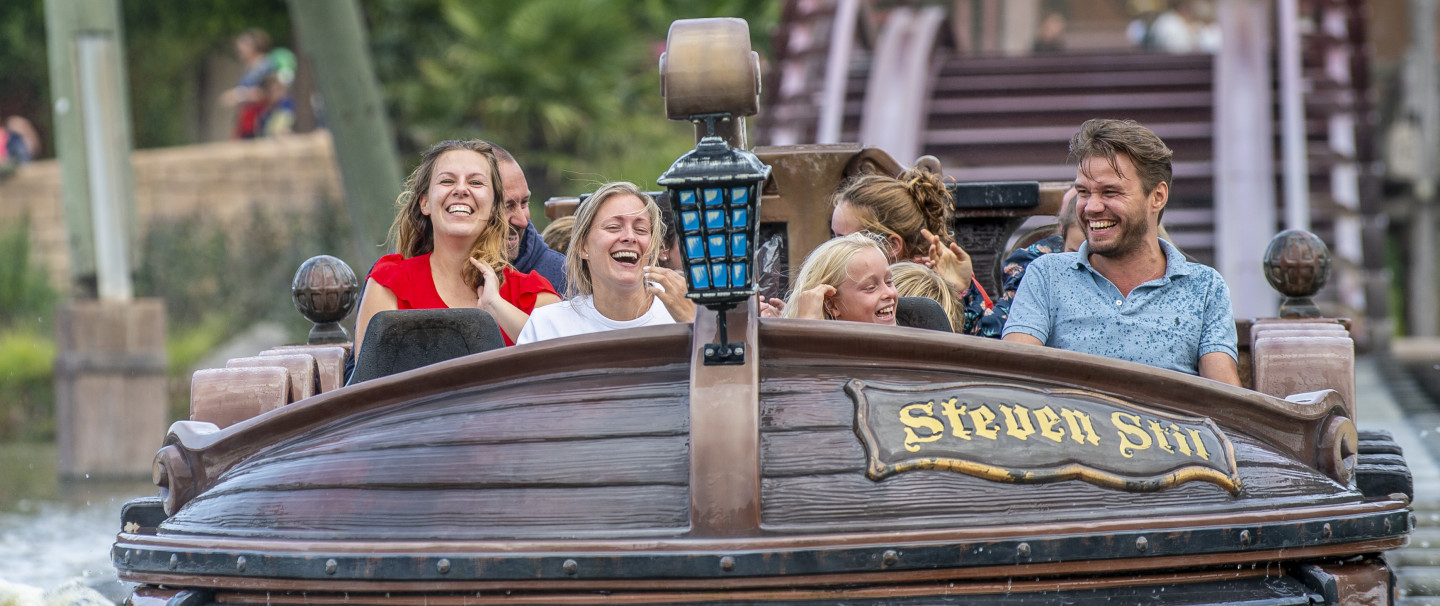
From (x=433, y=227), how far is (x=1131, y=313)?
1.43 metres

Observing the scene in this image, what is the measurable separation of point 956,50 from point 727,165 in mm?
9540

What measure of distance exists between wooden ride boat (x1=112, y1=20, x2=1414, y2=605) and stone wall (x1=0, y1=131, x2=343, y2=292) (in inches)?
471

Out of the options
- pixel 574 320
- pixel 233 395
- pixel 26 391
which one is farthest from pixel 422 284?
pixel 26 391

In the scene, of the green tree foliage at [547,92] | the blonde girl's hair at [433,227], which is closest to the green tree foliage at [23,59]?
the green tree foliage at [547,92]

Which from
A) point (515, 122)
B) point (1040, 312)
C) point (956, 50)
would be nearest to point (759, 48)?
point (515, 122)

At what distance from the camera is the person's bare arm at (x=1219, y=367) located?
2.59 meters

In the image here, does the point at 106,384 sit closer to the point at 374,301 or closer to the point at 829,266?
the point at 374,301

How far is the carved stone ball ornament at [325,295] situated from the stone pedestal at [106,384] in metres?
5.95

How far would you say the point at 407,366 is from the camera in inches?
101

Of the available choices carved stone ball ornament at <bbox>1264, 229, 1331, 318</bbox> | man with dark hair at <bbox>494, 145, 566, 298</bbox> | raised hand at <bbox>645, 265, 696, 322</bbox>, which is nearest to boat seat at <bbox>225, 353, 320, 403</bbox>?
raised hand at <bbox>645, 265, 696, 322</bbox>

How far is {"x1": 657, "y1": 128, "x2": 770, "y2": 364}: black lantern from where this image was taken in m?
1.91

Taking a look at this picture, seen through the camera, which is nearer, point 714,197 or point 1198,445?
point 714,197

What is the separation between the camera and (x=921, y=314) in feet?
8.64

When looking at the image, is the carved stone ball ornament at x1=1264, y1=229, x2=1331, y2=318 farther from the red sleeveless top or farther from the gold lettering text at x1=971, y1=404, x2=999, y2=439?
the red sleeveless top
